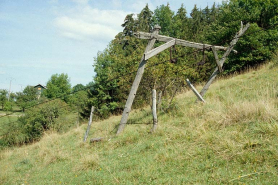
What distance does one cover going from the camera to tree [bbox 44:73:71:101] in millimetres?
68812

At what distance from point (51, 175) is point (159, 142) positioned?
3250mm

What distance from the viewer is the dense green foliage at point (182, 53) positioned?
11141mm

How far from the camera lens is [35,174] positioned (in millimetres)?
7102

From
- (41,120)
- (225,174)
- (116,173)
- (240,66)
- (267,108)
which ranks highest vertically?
(240,66)

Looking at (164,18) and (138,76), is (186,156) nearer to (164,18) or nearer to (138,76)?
(138,76)

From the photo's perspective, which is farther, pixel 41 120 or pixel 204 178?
pixel 41 120

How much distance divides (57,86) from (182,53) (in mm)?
59491

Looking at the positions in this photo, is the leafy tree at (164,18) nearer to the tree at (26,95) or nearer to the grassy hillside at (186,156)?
the grassy hillside at (186,156)

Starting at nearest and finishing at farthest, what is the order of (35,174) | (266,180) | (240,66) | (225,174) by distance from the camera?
1. (266,180)
2. (225,174)
3. (35,174)
4. (240,66)

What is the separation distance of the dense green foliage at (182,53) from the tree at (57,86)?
125 feet

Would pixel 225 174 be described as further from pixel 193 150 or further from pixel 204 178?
pixel 193 150

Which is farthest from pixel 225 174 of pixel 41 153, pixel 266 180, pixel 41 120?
pixel 41 120

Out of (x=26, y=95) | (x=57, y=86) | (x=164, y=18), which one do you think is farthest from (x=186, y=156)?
(x=57, y=86)

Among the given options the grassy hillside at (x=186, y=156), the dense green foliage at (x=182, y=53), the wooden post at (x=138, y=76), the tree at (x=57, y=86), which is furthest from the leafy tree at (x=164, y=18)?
the tree at (x=57, y=86)
